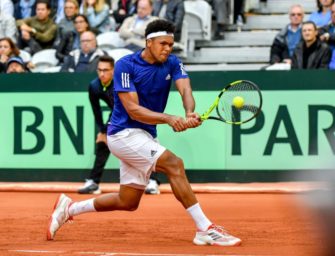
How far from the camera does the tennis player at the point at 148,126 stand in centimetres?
776

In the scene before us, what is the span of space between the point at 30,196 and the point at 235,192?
9.88 ft

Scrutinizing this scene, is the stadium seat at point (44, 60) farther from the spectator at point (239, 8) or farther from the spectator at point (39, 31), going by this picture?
the spectator at point (239, 8)

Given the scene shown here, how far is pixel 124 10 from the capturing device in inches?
693

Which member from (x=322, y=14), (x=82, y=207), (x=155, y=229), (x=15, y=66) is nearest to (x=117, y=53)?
(x=15, y=66)

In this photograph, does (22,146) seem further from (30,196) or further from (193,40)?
(193,40)

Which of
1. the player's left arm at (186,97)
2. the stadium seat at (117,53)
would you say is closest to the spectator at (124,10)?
the stadium seat at (117,53)

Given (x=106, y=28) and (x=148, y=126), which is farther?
(x=106, y=28)

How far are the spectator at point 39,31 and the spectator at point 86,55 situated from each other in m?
2.02

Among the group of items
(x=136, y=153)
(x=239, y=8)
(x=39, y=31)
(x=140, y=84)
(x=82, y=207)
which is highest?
(x=239, y=8)

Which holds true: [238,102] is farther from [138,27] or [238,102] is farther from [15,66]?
[138,27]

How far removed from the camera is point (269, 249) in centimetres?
747

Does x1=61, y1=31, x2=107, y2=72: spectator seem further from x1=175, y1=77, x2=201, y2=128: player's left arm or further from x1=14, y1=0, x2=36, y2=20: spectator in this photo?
x1=175, y1=77, x2=201, y2=128: player's left arm

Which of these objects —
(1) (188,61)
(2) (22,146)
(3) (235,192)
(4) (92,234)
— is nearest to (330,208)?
(4) (92,234)

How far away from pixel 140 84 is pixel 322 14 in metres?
8.44
